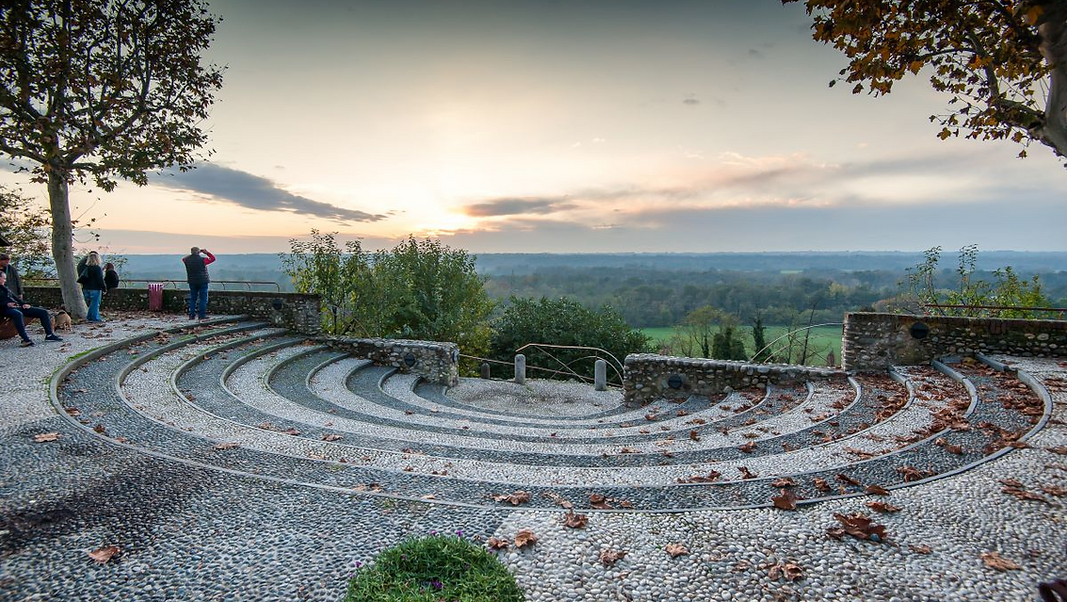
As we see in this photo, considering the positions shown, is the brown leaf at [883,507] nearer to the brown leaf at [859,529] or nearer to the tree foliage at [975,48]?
the brown leaf at [859,529]

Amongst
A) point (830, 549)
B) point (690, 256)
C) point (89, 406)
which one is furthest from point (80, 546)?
point (690, 256)

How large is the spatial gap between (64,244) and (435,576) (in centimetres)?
1543

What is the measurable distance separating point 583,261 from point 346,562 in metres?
152

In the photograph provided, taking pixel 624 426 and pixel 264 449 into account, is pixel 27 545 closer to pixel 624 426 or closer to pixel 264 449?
pixel 264 449

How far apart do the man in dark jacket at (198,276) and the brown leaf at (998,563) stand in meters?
15.5

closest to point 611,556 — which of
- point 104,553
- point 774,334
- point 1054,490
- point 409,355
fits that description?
point 104,553

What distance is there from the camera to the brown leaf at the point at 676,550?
3.33m

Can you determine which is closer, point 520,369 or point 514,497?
point 514,497

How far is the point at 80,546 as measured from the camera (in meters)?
3.24

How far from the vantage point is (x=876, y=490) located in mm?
4227

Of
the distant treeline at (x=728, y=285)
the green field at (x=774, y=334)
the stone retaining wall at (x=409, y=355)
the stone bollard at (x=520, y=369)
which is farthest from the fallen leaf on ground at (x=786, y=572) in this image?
the green field at (x=774, y=334)

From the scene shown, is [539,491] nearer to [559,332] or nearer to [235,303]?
[235,303]

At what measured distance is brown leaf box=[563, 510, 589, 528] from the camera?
12.0 ft

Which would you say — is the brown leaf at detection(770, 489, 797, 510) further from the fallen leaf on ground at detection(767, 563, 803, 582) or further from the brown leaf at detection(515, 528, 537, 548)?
the brown leaf at detection(515, 528, 537, 548)
